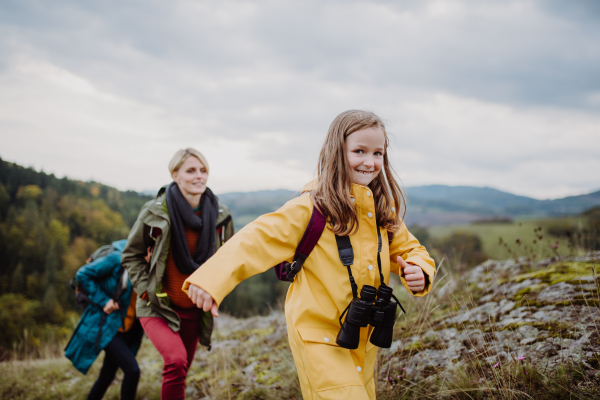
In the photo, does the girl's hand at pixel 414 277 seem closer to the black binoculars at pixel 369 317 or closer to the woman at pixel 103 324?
the black binoculars at pixel 369 317

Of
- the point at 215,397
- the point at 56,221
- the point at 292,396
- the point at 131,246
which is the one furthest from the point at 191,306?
the point at 56,221

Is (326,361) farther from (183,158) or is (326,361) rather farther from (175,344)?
(183,158)

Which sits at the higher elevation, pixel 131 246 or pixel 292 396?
pixel 131 246

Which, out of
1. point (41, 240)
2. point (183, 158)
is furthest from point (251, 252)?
point (41, 240)

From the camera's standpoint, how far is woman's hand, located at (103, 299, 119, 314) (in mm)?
3318

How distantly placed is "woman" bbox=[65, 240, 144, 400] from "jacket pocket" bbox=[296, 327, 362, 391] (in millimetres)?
2390

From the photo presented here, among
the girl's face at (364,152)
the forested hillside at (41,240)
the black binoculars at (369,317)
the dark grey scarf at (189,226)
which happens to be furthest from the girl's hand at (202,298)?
the forested hillside at (41,240)

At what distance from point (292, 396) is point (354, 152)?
2589 millimetres

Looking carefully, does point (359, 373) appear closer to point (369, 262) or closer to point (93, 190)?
Result: point (369, 262)

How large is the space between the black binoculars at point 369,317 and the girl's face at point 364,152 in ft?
2.29

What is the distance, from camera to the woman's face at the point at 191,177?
333 cm

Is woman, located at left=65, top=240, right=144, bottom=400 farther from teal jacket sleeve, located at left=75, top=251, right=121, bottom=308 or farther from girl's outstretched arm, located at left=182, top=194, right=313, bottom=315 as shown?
girl's outstretched arm, located at left=182, top=194, right=313, bottom=315

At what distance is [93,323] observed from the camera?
3357 millimetres

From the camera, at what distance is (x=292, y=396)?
3141mm
